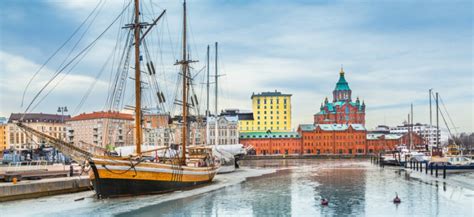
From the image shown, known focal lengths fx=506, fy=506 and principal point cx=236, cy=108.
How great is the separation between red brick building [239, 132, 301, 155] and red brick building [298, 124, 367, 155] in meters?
3.42

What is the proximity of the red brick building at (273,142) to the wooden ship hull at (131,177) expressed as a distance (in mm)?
140395

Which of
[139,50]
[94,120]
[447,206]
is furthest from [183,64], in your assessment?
[94,120]

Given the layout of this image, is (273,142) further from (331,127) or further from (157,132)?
(157,132)

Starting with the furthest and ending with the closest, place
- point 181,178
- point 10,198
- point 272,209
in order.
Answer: point 181,178 → point 10,198 → point 272,209

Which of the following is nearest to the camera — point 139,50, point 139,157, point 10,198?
point 10,198

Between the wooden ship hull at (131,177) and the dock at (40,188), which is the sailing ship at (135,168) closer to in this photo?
the wooden ship hull at (131,177)

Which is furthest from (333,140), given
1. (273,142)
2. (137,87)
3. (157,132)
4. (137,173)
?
(137,173)

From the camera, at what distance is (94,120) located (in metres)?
180

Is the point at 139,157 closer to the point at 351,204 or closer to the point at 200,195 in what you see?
the point at 200,195

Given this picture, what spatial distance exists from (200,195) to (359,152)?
155067 millimetres

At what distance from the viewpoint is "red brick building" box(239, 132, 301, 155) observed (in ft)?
609

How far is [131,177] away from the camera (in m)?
39.8

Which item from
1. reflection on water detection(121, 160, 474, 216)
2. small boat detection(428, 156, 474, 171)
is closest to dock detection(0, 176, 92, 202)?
reflection on water detection(121, 160, 474, 216)

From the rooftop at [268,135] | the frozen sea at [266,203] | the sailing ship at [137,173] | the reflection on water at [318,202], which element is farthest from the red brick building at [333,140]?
the sailing ship at [137,173]
